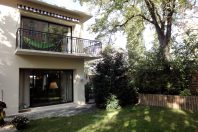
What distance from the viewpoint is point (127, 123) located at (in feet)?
28.5

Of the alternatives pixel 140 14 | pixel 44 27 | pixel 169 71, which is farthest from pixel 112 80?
pixel 140 14

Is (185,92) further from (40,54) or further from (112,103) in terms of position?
(40,54)

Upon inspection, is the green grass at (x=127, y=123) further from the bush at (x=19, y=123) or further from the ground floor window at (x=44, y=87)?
the ground floor window at (x=44, y=87)

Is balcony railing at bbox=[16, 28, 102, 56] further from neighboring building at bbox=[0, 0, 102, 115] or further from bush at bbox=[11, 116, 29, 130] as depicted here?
bush at bbox=[11, 116, 29, 130]

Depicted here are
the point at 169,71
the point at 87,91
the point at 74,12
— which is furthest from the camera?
the point at 87,91

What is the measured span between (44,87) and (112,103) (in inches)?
203

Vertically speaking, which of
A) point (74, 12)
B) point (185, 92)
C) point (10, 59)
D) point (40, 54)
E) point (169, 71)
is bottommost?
point (185, 92)

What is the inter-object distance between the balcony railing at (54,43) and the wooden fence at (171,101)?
494 cm

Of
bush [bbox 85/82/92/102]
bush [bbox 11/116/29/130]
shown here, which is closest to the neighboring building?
bush [bbox 85/82/92/102]

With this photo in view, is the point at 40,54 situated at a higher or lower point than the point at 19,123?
higher

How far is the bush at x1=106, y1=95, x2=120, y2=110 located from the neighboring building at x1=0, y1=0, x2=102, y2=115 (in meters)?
3.95

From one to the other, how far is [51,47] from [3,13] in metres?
3.64

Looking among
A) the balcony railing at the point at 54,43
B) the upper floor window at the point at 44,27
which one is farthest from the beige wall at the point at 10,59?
the upper floor window at the point at 44,27

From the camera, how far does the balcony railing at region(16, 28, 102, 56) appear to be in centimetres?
1310
